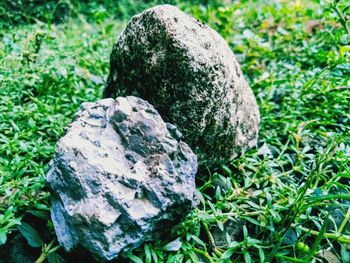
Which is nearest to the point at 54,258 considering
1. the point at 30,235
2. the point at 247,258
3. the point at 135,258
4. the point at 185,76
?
the point at 30,235

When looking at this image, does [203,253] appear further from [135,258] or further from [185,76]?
[185,76]

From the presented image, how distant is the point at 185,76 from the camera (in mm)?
1921

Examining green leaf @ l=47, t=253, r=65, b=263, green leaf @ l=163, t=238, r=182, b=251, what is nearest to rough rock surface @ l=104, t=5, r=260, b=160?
green leaf @ l=163, t=238, r=182, b=251

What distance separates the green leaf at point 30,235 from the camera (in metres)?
1.69

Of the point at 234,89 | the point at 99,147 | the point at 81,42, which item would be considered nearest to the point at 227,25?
the point at 81,42

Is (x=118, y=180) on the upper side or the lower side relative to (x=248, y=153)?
upper

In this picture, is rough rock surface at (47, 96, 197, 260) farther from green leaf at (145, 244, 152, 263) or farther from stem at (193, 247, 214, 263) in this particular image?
stem at (193, 247, 214, 263)

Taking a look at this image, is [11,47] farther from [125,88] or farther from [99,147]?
[99,147]

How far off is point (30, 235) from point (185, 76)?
3.52 ft

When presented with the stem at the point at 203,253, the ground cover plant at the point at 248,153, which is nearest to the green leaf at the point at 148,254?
the ground cover plant at the point at 248,153

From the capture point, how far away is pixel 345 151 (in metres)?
2.16

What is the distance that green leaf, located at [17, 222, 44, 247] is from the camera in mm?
1694

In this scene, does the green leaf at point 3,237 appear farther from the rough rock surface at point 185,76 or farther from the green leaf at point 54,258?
the rough rock surface at point 185,76

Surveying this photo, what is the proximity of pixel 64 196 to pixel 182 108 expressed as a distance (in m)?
0.76
